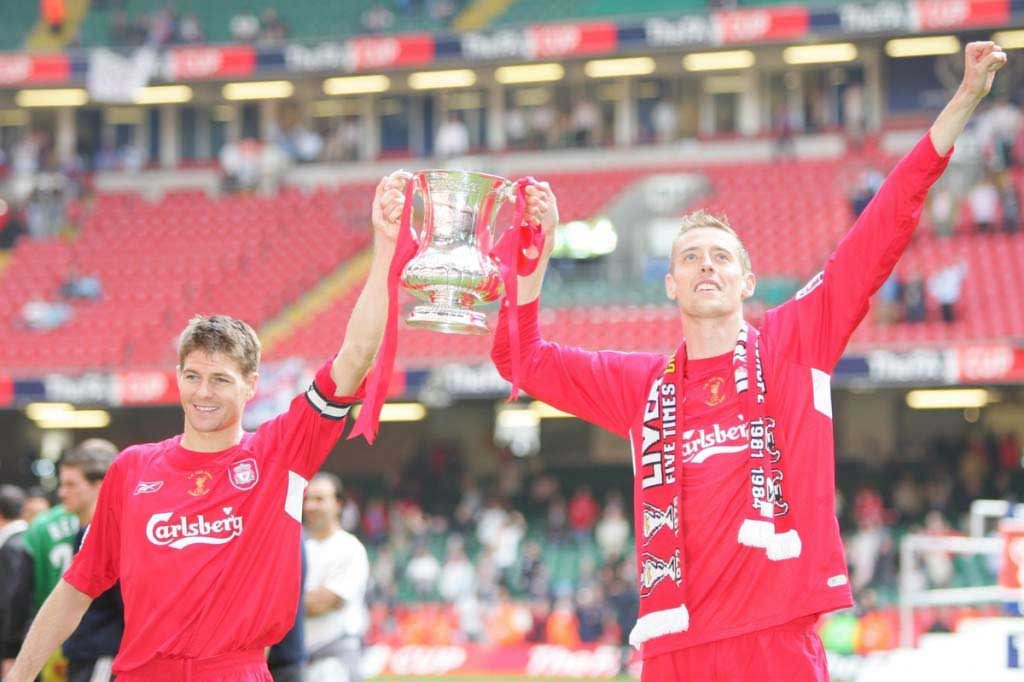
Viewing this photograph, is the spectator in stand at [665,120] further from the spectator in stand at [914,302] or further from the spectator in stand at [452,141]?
the spectator in stand at [914,302]

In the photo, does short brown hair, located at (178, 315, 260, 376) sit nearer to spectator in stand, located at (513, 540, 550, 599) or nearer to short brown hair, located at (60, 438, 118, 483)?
short brown hair, located at (60, 438, 118, 483)

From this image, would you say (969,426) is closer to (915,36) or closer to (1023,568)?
(915,36)

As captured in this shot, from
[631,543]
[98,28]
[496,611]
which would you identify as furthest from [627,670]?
[98,28]

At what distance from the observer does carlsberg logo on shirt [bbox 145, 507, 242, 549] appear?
4.16 metres

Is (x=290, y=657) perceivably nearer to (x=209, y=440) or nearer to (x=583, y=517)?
(x=209, y=440)

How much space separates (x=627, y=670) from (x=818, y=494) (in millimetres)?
11911

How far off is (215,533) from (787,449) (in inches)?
61.9

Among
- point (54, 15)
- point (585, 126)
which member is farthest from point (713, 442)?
point (54, 15)

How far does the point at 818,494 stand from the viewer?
3.90m

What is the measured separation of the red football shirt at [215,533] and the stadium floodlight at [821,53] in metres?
20.9

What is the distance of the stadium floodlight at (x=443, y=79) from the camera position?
25016 mm

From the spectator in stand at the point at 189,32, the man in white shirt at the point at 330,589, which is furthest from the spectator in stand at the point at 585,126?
the man in white shirt at the point at 330,589

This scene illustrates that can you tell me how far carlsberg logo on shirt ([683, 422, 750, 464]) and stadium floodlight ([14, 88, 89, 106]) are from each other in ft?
78.3

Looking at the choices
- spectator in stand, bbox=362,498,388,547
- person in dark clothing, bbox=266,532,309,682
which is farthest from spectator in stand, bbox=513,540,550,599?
person in dark clothing, bbox=266,532,309,682
